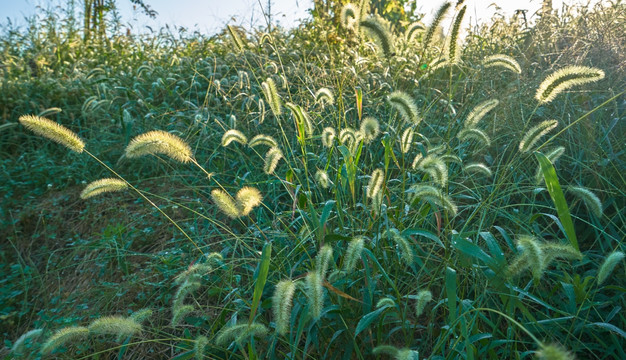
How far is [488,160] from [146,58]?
4353 millimetres

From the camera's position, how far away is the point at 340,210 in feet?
6.63

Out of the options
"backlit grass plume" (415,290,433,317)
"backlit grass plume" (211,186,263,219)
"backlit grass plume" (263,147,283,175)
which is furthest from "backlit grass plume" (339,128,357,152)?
"backlit grass plume" (415,290,433,317)

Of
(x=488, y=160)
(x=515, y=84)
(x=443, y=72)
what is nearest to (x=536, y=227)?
(x=488, y=160)

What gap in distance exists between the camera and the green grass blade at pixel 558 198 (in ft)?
5.16

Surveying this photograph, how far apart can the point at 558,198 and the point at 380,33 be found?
0.99 metres

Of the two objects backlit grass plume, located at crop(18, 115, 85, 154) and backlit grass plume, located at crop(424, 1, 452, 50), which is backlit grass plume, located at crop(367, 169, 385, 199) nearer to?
backlit grass plume, located at crop(424, 1, 452, 50)

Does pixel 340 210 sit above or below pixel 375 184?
below

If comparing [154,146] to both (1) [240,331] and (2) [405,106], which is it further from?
(2) [405,106]

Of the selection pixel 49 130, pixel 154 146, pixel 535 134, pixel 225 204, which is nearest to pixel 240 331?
pixel 225 204

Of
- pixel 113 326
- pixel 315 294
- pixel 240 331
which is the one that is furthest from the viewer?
Answer: pixel 240 331

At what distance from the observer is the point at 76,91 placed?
183 inches

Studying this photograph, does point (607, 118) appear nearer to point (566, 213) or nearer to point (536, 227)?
point (536, 227)

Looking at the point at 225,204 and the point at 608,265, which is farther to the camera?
the point at 225,204

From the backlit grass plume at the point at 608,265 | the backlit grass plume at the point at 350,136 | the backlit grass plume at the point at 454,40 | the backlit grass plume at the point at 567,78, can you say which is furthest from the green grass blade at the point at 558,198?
the backlit grass plume at the point at 350,136
